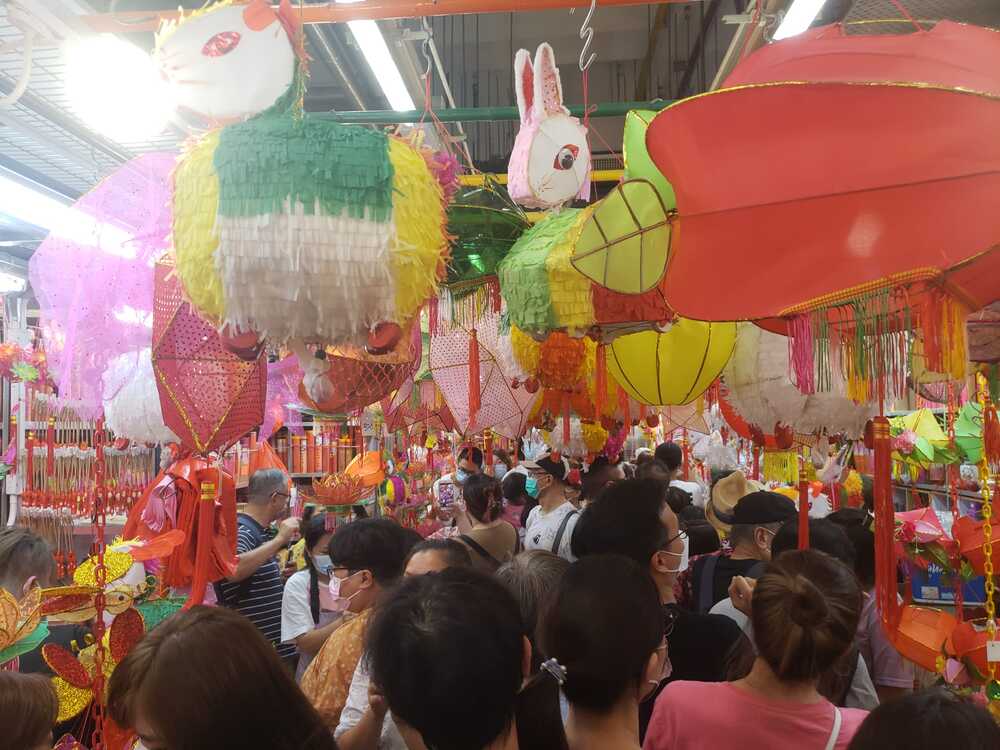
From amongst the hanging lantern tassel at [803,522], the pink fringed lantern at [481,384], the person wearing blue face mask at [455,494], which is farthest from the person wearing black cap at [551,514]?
the hanging lantern tassel at [803,522]

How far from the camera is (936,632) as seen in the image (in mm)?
1622

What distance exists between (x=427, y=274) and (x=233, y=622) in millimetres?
577

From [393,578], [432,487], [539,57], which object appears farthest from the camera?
[432,487]

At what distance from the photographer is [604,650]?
1.18m

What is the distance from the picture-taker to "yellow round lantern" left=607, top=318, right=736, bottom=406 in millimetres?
2102

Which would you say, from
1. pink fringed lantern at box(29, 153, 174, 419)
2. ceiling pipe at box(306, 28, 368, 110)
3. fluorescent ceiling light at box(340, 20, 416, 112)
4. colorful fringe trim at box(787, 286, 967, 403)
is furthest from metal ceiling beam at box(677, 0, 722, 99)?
pink fringed lantern at box(29, 153, 174, 419)

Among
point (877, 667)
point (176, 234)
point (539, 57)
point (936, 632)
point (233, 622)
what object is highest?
point (539, 57)

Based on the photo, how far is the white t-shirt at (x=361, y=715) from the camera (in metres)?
1.44

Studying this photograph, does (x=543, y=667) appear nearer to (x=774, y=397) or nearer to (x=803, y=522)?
(x=803, y=522)

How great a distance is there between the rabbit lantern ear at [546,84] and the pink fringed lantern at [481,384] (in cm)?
112

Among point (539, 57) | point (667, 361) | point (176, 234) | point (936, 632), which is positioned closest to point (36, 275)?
point (176, 234)

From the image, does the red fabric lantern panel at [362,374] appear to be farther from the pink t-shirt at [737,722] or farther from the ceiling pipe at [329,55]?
the ceiling pipe at [329,55]

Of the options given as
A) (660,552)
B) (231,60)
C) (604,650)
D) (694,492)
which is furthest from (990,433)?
(694,492)

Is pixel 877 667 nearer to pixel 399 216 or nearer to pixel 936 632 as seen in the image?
pixel 936 632
